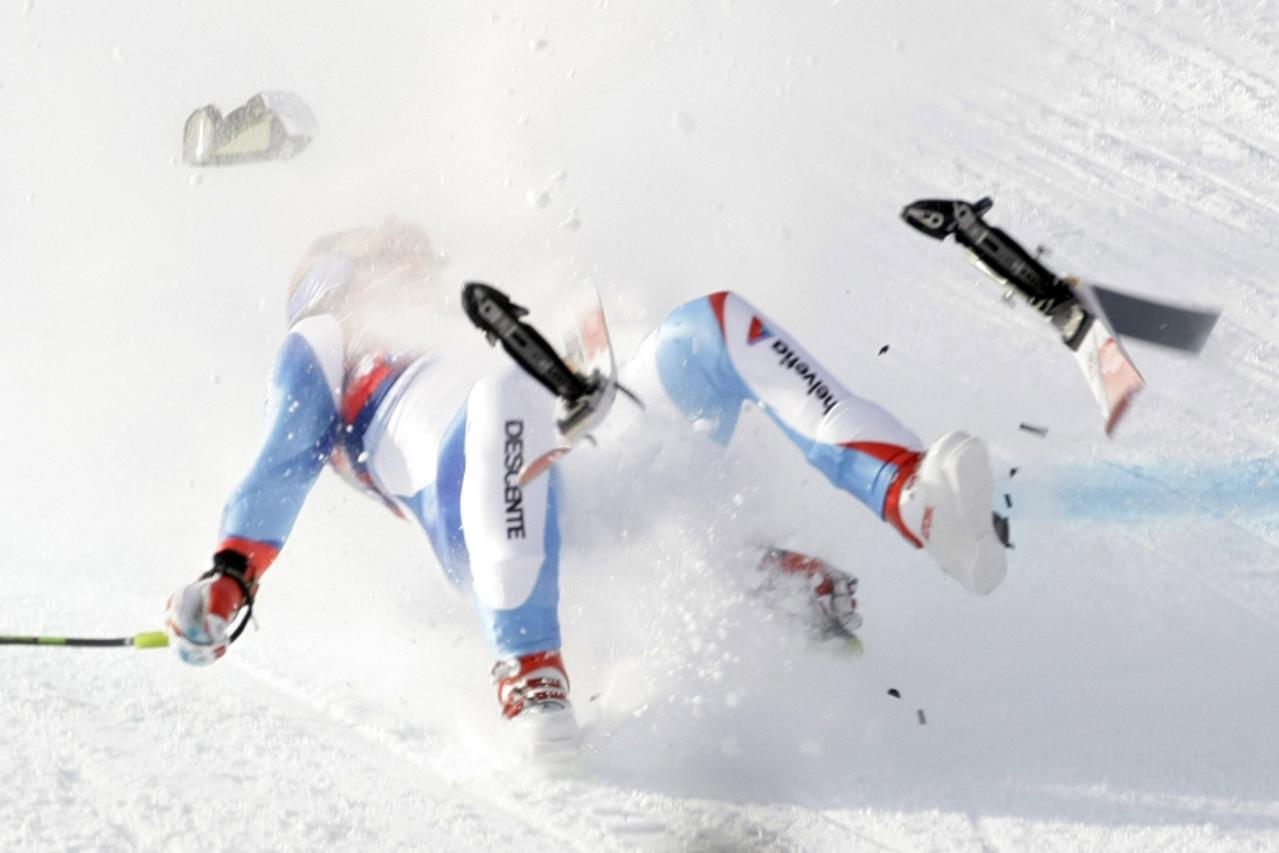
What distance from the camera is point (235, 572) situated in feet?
9.77

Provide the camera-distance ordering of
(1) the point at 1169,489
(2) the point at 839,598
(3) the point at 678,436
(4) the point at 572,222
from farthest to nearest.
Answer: (4) the point at 572,222 < (1) the point at 1169,489 < (3) the point at 678,436 < (2) the point at 839,598

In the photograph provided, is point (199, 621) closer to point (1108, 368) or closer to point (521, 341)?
point (521, 341)

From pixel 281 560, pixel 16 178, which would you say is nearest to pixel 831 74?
pixel 281 560

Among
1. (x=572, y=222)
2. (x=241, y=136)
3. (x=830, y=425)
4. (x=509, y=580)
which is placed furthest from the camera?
(x=572, y=222)

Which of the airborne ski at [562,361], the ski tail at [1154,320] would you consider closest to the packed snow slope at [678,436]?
the airborne ski at [562,361]

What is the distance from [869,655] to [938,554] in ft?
1.93

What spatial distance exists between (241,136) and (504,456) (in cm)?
173

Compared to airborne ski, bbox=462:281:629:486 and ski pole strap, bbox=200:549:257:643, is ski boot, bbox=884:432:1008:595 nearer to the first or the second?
airborne ski, bbox=462:281:629:486

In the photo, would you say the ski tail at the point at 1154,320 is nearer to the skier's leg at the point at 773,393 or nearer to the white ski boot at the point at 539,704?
the skier's leg at the point at 773,393

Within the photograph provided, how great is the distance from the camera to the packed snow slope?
8.68 ft

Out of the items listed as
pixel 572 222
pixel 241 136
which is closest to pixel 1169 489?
pixel 572 222

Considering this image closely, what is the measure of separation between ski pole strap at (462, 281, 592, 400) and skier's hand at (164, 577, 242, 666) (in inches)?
30.6

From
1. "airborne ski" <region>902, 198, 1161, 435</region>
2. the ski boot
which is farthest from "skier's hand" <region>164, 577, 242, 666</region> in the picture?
"airborne ski" <region>902, 198, 1161, 435</region>

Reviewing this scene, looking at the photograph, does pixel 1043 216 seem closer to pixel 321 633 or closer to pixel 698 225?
pixel 698 225
